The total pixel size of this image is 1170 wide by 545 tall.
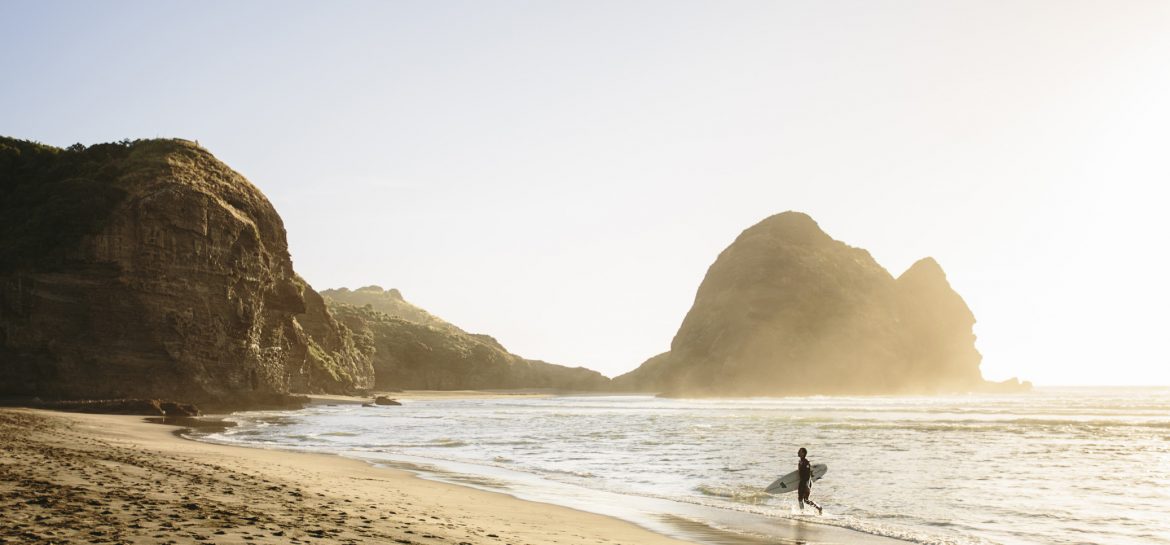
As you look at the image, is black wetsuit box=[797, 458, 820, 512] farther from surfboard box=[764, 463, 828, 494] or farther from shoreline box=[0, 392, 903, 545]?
shoreline box=[0, 392, 903, 545]

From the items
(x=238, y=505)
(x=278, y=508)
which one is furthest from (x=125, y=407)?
(x=278, y=508)

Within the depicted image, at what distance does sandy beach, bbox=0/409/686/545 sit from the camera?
9695mm

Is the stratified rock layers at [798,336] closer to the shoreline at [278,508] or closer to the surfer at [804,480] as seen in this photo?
the surfer at [804,480]

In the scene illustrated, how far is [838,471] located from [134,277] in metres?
49.3

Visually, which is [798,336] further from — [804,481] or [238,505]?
[238,505]

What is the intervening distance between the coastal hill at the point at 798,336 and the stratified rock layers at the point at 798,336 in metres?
0.24

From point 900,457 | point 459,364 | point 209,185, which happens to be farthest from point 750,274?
point 900,457

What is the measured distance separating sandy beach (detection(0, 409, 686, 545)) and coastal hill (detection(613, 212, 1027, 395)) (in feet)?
497

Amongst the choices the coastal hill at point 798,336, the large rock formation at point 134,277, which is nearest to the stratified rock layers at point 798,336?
the coastal hill at point 798,336

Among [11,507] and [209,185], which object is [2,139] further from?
[11,507]

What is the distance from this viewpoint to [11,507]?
396 inches

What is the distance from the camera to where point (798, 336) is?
176 metres

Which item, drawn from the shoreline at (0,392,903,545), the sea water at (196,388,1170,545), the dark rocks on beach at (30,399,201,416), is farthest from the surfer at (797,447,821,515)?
the dark rocks on beach at (30,399,201,416)

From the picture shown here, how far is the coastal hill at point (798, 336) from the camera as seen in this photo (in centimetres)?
17012
